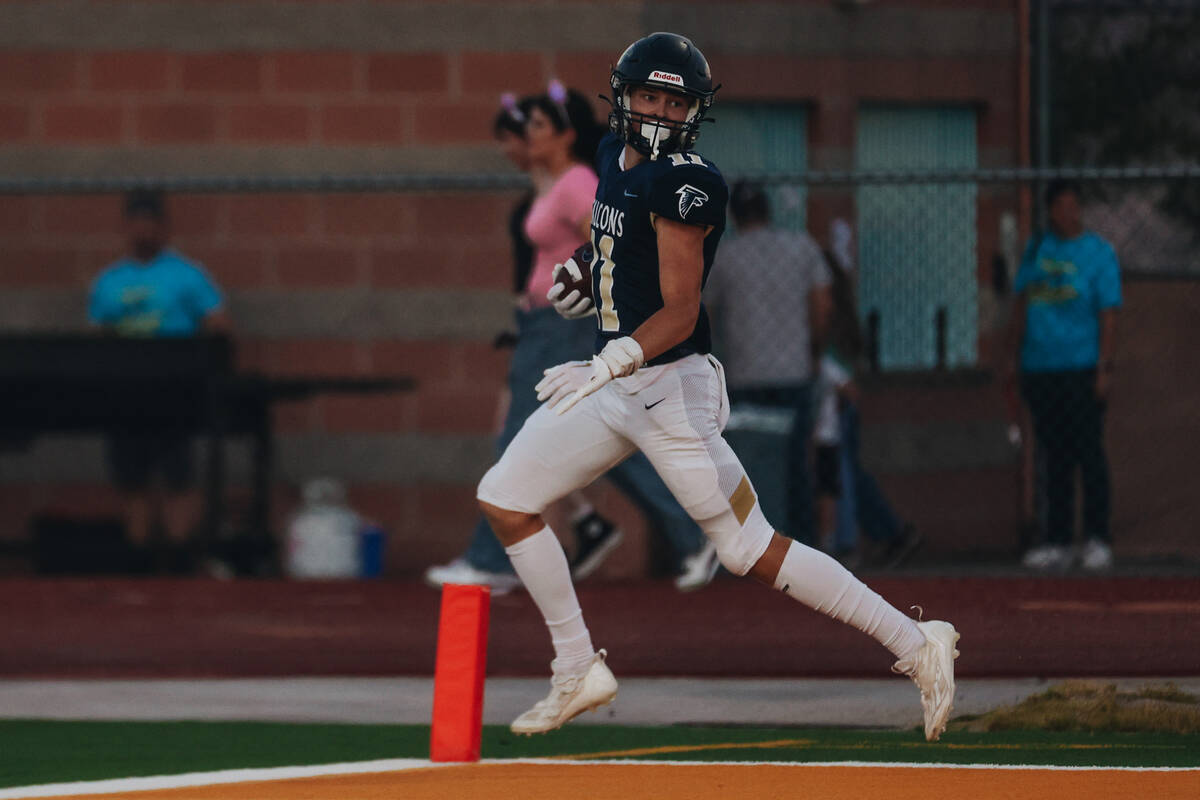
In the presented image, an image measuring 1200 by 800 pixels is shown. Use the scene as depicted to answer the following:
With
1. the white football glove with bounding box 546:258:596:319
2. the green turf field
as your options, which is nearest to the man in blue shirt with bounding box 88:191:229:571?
the green turf field

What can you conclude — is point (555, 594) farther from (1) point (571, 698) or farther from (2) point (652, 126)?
(2) point (652, 126)

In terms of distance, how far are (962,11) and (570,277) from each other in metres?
8.02

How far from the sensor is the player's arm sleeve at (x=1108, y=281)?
416 inches

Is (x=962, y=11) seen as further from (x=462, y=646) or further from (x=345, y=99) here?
(x=462, y=646)

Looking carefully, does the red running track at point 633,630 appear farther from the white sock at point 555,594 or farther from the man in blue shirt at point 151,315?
the white sock at point 555,594

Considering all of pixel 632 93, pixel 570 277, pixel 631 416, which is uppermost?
pixel 632 93

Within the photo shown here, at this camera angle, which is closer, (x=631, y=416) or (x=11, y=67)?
(x=631, y=416)

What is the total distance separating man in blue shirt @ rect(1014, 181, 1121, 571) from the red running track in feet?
1.35

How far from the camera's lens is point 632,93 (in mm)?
6219

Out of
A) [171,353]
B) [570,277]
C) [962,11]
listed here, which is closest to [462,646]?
[570,277]

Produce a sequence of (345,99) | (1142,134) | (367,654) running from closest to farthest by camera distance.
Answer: (367,654), (345,99), (1142,134)

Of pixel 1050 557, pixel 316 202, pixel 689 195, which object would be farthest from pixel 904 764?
pixel 316 202

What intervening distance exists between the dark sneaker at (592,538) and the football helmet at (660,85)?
4.35m

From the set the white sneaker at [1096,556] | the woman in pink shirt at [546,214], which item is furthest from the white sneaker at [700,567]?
the white sneaker at [1096,556]
